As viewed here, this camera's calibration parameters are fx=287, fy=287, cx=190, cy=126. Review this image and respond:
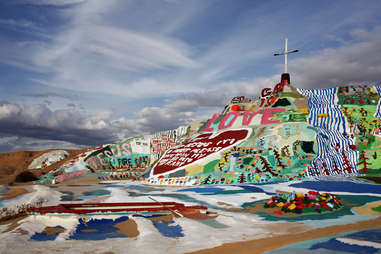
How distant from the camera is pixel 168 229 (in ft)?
23.2

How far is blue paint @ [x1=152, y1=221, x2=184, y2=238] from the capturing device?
6613 mm

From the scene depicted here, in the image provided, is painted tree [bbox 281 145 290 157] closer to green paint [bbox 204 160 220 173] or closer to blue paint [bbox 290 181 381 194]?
blue paint [bbox 290 181 381 194]

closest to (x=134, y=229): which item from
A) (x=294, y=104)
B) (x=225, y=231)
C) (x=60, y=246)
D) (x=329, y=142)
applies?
(x=60, y=246)

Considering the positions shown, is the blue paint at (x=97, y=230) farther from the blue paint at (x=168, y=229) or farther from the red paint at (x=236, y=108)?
the red paint at (x=236, y=108)

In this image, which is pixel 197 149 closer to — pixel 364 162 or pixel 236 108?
pixel 236 108

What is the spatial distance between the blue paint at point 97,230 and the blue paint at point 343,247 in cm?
414


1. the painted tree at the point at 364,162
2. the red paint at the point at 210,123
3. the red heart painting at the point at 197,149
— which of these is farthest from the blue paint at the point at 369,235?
the red paint at the point at 210,123

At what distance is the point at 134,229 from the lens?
7.05 meters

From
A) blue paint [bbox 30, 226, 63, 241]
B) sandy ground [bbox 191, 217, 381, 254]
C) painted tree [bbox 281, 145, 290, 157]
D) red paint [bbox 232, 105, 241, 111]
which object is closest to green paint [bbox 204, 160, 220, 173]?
painted tree [bbox 281, 145, 290, 157]

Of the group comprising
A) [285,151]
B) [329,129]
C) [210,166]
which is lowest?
[210,166]

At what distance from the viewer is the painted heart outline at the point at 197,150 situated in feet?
63.1

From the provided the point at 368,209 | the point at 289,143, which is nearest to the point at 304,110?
the point at 289,143

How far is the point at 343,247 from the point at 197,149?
15.8 meters

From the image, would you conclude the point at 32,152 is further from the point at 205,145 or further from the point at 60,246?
the point at 60,246
